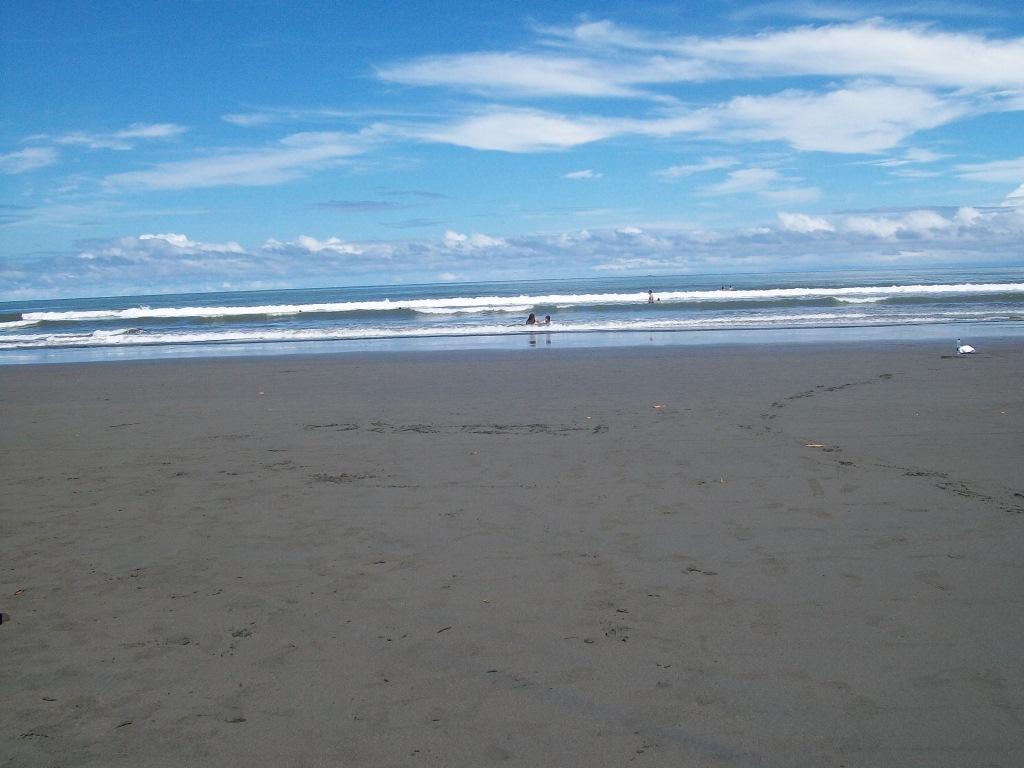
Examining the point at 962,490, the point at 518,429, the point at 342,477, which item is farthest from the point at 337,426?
the point at 962,490

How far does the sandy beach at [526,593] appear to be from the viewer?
3.35m

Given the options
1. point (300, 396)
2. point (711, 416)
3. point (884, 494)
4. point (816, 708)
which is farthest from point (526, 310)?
point (816, 708)

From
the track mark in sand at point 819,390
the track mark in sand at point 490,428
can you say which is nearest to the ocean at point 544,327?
the track mark in sand at point 819,390

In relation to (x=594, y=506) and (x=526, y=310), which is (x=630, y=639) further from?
(x=526, y=310)

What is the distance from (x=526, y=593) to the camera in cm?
475

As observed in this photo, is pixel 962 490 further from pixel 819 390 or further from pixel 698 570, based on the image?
pixel 819 390

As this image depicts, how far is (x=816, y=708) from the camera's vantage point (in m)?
3.43

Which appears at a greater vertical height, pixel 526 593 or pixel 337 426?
pixel 337 426

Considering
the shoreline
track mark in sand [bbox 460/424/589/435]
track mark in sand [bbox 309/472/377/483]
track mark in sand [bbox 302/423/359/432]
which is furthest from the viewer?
the shoreline

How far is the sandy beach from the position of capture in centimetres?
335

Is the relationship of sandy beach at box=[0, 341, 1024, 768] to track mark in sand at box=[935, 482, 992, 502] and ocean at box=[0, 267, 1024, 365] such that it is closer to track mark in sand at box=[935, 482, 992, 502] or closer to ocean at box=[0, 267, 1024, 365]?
track mark in sand at box=[935, 482, 992, 502]

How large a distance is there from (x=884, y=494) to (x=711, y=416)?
3.80 meters

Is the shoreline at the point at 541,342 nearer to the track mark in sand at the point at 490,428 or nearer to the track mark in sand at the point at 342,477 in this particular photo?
the track mark in sand at the point at 490,428

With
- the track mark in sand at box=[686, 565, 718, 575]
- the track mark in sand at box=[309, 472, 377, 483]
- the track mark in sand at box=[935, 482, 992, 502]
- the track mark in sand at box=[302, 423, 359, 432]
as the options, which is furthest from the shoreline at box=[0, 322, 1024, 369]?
the track mark in sand at box=[686, 565, 718, 575]
